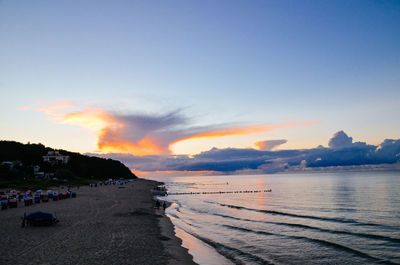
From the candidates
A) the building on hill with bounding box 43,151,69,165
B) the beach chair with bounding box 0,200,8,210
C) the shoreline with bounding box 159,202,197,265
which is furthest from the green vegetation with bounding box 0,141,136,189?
the shoreline with bounding box 159,202,197,265

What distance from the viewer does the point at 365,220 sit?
38.6 m

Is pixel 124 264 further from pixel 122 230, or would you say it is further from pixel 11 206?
pixel 11 206

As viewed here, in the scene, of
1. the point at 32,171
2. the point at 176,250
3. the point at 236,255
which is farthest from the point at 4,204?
the point at 32,171

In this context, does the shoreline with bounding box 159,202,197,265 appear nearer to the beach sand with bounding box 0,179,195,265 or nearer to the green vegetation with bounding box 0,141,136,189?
the beach sand with bounding box 0,179,195,265

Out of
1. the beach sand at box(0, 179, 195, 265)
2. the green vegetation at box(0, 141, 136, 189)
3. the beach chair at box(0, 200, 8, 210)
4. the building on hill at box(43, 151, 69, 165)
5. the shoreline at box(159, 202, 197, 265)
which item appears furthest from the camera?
the building on hill at box(43, 151, 69, 165)

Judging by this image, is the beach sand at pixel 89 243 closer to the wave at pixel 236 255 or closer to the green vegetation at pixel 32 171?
the wave at pixel 236 255

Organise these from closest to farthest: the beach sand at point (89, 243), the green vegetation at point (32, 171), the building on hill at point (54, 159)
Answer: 1. the beach sand at point (89, 243)
2. the green vegetation at point (32, 171)
3. the building on hill at point (54, 159)

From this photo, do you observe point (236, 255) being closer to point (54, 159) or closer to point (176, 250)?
point (176, 250)

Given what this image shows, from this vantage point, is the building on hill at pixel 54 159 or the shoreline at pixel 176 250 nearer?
the shoreline at pixel 176 250

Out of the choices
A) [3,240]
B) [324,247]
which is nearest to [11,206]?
[3,240]

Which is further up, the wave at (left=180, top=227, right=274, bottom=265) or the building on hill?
the building on hill

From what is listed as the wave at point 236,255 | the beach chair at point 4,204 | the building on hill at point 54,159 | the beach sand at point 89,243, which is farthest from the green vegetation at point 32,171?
the wave at point 236,255

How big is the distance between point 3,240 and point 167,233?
14569mm

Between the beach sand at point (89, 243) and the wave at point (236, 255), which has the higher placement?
the beach sand at point (89, 243)
